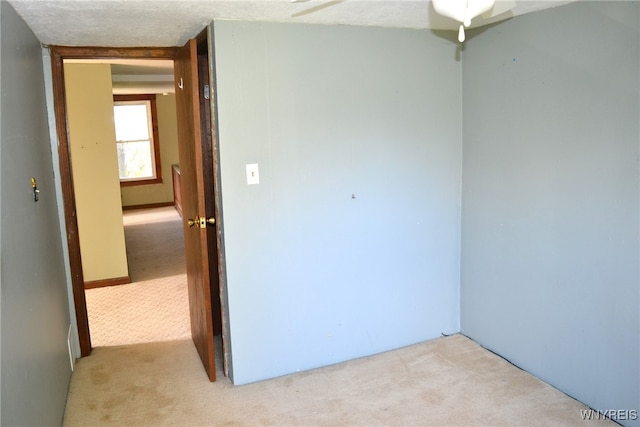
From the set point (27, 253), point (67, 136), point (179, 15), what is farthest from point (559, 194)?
point (67, 136)

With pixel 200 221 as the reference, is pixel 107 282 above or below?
below

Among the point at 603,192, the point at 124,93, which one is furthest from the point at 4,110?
the point at 124,93

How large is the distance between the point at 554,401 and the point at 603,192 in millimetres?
1049

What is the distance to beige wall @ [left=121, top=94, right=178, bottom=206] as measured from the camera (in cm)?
858

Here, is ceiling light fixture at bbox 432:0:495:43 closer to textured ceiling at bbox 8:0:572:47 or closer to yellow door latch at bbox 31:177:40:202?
textured ceiling at bbox 8:0:572:47

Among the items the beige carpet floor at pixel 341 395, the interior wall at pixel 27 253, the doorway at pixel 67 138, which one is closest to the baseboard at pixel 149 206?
the doorway at pixel 67 138

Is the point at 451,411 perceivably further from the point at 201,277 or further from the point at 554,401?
the point at 201,277

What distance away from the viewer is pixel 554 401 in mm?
2559

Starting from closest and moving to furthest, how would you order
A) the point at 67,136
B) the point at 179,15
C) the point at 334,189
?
1. the point at 179,15
2. the point at 334,189
3. the point at 67,136

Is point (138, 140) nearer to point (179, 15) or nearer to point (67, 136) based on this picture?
point (67, 136)

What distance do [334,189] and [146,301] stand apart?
2.15 meters

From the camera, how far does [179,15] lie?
2.30 metres

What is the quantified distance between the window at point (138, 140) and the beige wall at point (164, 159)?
8cm

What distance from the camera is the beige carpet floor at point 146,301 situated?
3.59 metres
